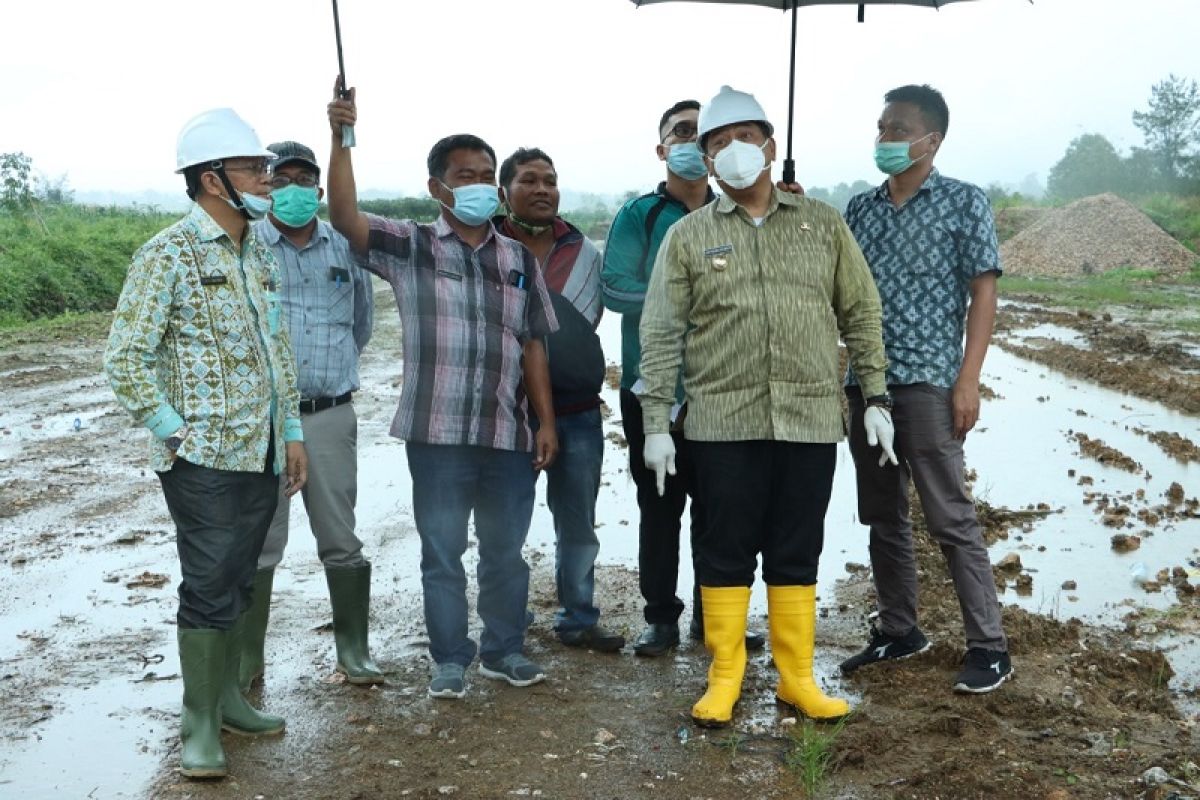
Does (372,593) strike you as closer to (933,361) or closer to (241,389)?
(241,389)

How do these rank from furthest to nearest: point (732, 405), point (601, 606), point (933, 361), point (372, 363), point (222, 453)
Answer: point (372, 363) < point (601, 606) < point (933, 361) < point (732, 405) < point (222, 453)

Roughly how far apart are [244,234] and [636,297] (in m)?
1.52

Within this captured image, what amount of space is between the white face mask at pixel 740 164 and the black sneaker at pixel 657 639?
1868mm

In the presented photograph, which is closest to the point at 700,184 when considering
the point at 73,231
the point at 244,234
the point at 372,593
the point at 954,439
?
the point at 954,439

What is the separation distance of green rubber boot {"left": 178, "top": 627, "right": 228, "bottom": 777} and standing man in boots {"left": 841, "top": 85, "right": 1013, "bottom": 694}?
236cm

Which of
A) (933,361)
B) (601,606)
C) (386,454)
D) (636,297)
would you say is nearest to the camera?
(933,361)

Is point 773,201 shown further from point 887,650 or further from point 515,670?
point 515,670

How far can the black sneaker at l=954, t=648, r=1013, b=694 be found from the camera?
13.5ft

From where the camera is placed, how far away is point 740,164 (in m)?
3.78

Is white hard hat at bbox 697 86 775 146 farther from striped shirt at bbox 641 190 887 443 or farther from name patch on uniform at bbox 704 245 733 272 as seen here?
name patch on uniform at bbox 704 245 733 272

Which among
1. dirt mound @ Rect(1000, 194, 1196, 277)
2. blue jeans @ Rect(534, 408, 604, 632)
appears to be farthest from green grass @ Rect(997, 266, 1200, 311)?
blue jeans @ Rect(534, 408, 604, 632)

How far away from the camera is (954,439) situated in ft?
13.8

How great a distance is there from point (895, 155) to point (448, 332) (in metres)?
1.71

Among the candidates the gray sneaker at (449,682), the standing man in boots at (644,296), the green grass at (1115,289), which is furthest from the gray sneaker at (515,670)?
the green grass at (1115,289)
